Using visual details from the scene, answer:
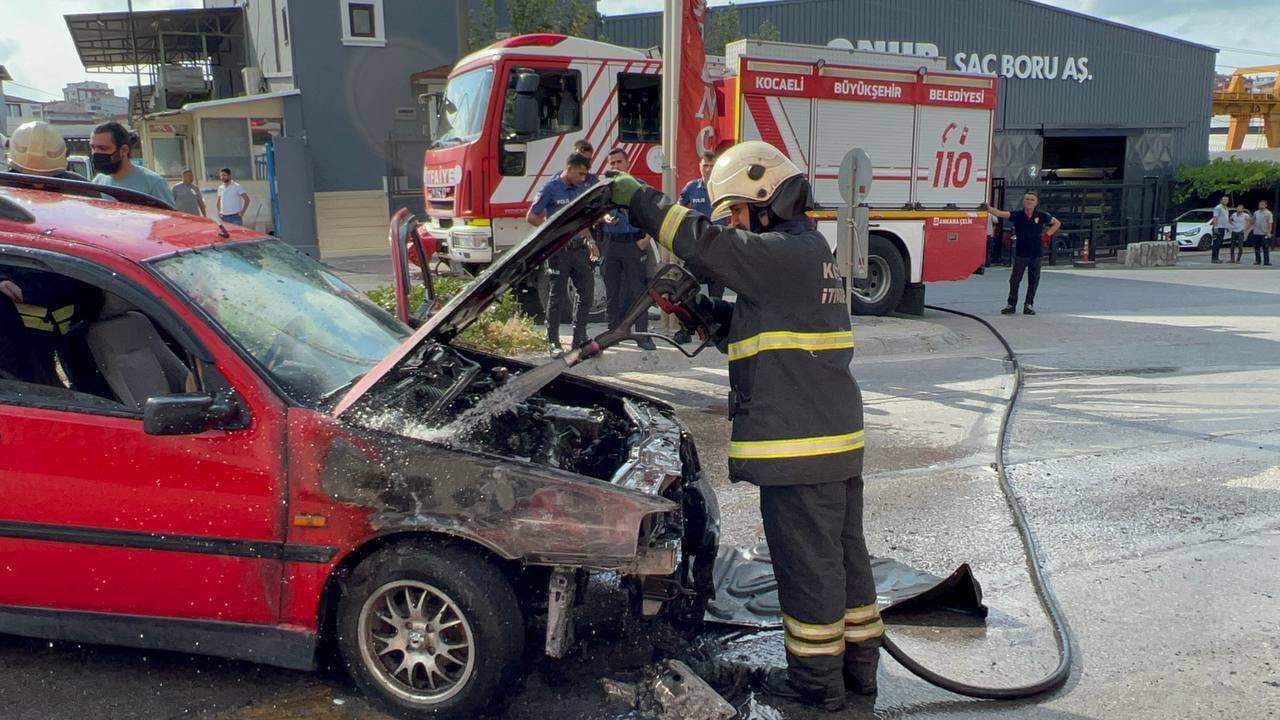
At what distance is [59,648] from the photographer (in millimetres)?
3678

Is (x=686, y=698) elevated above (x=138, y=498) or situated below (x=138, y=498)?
below

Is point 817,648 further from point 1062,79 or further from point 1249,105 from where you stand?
point 1249,105

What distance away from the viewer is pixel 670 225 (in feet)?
10.3

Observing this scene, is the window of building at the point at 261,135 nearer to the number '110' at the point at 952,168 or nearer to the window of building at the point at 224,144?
the window of building at the point at 224,144

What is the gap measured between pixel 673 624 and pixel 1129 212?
2814cm

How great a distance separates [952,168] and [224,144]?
17.1m

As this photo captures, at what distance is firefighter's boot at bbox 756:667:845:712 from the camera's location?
3285mm

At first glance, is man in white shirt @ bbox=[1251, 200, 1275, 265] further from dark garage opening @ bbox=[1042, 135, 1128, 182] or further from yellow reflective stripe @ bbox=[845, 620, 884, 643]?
yellow reflective stripe @ bbox=[845, 620, 884, 643]

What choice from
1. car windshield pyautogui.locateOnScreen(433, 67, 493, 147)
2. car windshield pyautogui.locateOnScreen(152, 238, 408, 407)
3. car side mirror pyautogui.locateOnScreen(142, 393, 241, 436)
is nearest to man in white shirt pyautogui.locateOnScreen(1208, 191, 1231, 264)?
car windshield pyautogui.locateOnScreen(433, 67, 493, 147)

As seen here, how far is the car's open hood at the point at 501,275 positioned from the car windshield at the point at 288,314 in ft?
0.67

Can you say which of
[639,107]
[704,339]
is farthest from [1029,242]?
[704,339]

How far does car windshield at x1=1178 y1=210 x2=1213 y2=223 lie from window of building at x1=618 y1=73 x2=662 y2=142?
23.0 meters

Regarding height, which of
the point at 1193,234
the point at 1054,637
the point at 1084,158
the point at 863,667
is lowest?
the point at 1054,637

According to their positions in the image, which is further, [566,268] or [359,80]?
[359,80]
